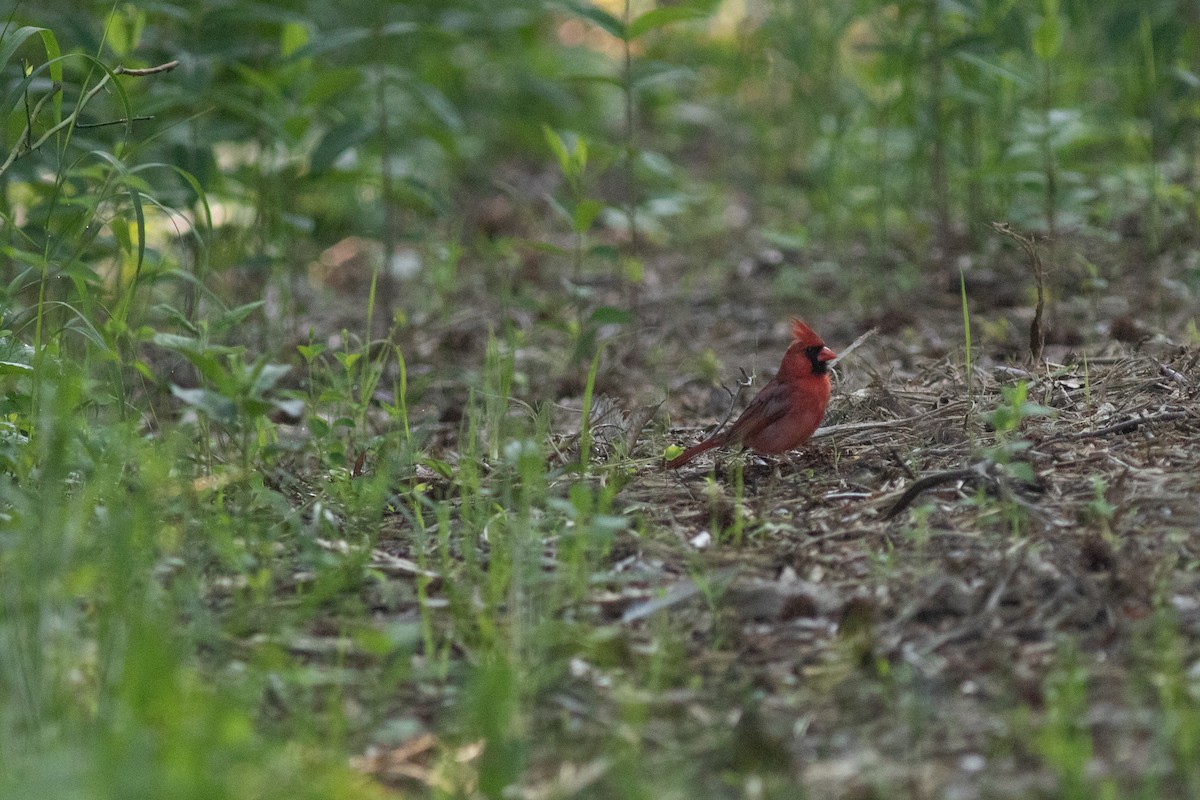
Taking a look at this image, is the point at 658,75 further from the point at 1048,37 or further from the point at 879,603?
the point at 879,603

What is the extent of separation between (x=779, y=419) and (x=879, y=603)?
2.70 ft

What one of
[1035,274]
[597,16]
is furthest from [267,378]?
[1035,274]

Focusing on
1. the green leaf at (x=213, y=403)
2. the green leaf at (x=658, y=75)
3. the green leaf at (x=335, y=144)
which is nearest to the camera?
the green leaf at (x=213, y=403)

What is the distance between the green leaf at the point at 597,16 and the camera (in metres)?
4.26

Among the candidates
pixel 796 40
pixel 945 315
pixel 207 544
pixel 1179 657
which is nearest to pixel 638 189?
pixel 796 40

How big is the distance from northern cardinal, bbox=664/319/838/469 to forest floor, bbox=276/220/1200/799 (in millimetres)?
64

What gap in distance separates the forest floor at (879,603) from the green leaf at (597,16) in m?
1.30

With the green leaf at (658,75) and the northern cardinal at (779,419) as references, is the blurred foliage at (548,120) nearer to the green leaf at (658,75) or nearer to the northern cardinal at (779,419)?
the green leaf at (658,75)

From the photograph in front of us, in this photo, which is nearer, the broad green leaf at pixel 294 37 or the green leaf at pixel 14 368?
the green leaf at pixel 14 368

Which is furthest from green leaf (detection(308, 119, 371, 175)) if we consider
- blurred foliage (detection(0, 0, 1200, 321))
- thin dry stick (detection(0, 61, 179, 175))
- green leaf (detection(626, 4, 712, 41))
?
thin dry stick (detection(0, 61, 179, 175))

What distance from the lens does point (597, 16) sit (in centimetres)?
429

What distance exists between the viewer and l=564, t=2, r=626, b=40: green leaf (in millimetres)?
4262

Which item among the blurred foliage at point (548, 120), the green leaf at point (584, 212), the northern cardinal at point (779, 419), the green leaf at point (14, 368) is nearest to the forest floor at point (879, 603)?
the northern cardinal at point (779, 419)

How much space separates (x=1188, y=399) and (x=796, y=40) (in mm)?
3165
